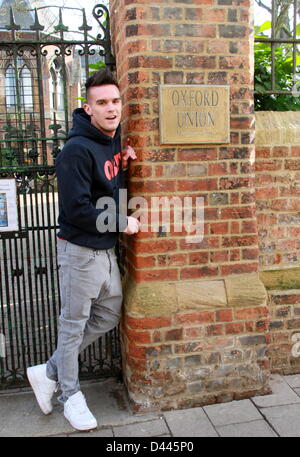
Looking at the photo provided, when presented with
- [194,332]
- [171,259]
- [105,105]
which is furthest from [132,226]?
[194,332]

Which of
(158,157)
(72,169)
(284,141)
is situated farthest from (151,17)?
(284,141)

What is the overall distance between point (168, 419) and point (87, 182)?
1.58 metres

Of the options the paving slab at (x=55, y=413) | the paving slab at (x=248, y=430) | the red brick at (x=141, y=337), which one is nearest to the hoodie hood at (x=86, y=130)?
the red brick at (x=141, y=337)

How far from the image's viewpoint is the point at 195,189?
2.82 metres

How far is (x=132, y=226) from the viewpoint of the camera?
8.70 ft

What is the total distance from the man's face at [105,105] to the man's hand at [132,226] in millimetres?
565

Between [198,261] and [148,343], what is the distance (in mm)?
624

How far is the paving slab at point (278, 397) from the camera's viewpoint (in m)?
2.93

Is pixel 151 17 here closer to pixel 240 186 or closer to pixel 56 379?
pixel 240 186

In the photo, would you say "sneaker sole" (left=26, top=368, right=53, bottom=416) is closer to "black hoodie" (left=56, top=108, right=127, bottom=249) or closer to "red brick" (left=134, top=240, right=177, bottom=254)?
"black hoodie" (left=56, top=108, right=127, bottom=249)

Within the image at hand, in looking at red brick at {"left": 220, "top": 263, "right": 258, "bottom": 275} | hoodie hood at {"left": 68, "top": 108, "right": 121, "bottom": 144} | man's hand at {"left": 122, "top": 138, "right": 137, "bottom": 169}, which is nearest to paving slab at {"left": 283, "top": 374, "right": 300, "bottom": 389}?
red brick at {"left": 220, "top": 263, "right": 258, "bottom": 275}

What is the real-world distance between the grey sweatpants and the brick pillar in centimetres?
15

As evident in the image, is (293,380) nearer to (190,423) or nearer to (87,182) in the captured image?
(190,423)

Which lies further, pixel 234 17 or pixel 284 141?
pixel 284 141
